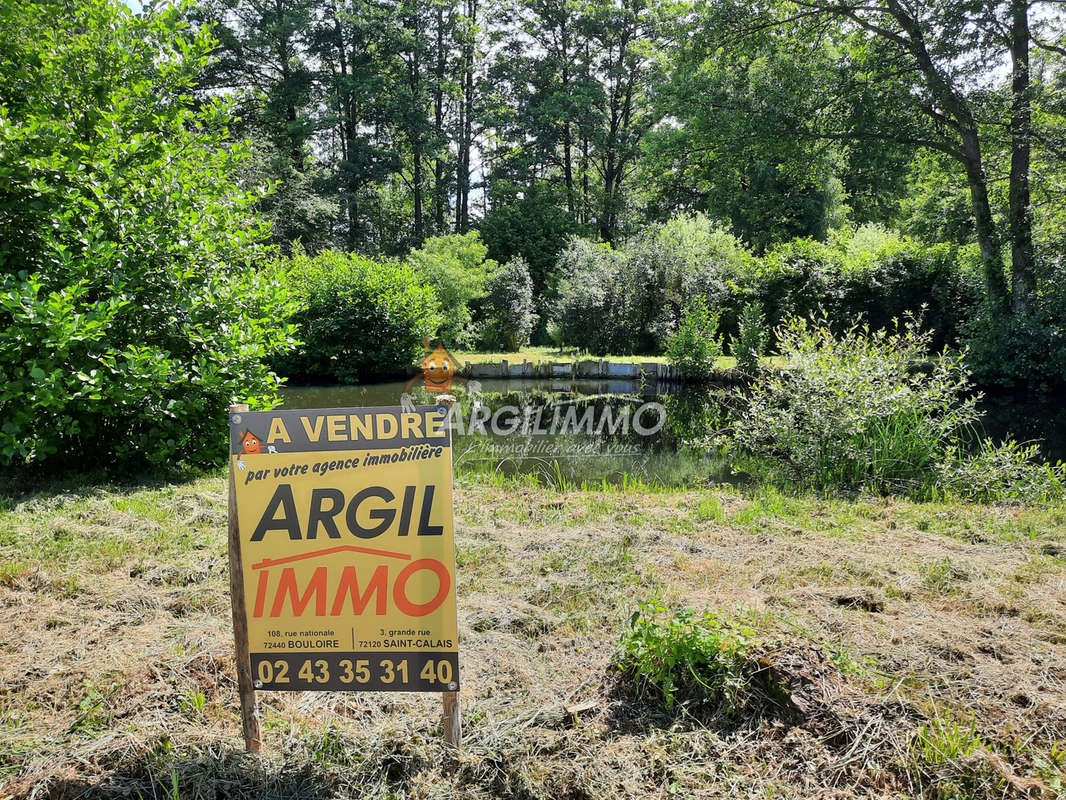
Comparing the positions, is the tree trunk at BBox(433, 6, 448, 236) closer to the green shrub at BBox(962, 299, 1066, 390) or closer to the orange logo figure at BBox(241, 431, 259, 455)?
the green shrub at BBox(962, 299, 1066, 390)

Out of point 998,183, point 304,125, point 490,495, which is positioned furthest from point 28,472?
point 304,125

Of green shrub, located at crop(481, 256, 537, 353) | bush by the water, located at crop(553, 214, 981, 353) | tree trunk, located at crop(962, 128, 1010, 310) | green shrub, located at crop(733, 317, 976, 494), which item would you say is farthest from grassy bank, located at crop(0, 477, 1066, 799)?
green shrub, located at crop(481, 256, 537, 353)

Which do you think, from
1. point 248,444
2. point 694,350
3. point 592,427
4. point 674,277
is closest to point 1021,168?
point 674,277

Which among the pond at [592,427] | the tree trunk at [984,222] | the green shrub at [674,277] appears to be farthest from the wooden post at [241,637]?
the tree trunk at [984,222]

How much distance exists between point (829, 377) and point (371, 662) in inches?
191

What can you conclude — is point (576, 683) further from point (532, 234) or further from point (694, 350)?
point (532, 234)

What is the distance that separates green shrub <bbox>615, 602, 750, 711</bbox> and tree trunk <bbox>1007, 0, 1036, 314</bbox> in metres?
13.0

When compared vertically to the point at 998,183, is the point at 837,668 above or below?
below

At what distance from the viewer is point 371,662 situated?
6.47 ft

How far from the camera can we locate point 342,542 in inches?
78.4

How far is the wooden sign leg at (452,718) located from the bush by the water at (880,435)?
4308 millimetres

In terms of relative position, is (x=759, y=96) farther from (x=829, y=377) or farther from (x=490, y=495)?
(x=490, y=495)

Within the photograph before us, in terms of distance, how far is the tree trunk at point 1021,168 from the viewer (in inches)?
462

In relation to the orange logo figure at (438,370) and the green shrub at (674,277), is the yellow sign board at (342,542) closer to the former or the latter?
the orange logo figure at (438,370)
